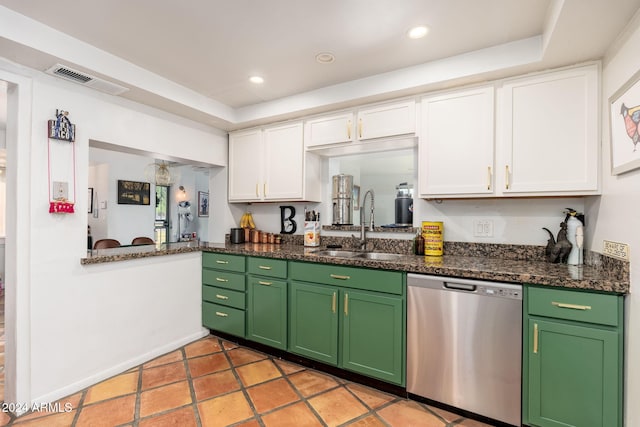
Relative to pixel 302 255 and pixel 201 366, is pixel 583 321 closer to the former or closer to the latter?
pixel 302 255

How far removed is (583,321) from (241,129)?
319 centimetres

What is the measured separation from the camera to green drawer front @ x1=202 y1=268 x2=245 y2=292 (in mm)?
2809

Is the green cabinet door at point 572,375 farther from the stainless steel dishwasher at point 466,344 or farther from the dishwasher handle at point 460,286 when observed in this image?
the dishwasher handle at point 460,286

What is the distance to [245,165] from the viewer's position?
10.9 feet

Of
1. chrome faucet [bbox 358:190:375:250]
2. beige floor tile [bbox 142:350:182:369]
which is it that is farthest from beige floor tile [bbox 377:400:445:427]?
beige floor tile [bbox 142:350:182:369]

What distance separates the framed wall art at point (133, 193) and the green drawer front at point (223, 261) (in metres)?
3.76

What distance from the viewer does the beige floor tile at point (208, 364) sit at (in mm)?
2402

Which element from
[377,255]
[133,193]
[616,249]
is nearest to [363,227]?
[377,255]

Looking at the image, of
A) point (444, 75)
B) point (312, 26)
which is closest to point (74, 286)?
point (312, 26)

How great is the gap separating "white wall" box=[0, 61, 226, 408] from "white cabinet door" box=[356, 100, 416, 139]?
5.87 feet

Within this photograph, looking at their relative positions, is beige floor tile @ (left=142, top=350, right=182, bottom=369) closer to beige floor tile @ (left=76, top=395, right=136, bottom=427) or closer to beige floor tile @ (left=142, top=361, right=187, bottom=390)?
beige floor tile @ (left=142, top=361, right=187, bottom=390)

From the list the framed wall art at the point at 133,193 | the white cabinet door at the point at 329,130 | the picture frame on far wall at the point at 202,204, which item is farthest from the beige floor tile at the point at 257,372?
the picture frame on far wall at the point at 202,204

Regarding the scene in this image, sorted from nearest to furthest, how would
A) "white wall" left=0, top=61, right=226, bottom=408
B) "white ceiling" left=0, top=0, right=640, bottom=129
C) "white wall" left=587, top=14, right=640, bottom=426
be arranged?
"white wall" left=587, top=14, right=640, bottom=426, "white ceiling" left=0, top=0, right=640, bottom=129, "white wall" left=0, top=61, right=226, bottom=408

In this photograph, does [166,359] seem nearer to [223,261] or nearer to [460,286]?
[223,261]
